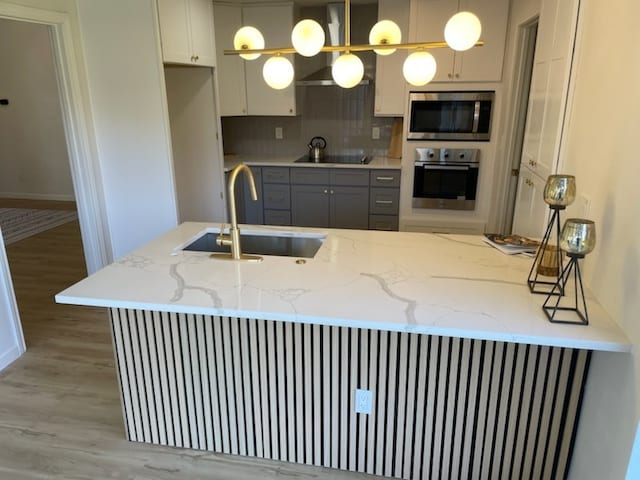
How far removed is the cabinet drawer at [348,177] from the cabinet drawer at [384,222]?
1.16 ft

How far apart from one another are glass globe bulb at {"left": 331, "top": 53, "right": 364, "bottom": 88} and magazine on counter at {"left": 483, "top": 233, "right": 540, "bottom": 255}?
3.42 ft

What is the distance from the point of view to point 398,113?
4.24m

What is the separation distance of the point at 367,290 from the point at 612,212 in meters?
0.86

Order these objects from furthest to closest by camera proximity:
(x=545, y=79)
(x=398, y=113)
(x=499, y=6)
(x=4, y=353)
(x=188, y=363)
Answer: (x=398, y=113)
(x=499, y=6)
(x=4, y=353)
(x=545, y=79)
(x=188, y=363)

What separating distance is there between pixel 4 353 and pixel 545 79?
3.49m

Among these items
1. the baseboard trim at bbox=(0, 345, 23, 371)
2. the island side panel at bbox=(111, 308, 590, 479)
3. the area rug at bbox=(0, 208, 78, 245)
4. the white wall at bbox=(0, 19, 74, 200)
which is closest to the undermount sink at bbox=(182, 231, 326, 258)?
the island side panel at bbox=(111, 308, 590, 479)

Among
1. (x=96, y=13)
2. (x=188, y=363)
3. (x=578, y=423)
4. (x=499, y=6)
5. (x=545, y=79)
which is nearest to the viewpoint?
(x=578, y=423)

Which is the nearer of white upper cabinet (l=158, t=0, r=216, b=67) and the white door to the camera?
the white door

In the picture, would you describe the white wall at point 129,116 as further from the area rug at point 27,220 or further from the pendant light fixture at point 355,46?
the area rug at point 27,220

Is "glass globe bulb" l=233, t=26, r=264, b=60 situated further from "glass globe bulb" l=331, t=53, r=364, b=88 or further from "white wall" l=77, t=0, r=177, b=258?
"white wall" l=77, t=0, r=177, b=258

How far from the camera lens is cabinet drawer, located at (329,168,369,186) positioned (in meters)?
4.31

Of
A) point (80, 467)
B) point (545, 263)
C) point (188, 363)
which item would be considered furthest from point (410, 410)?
Answer: point (80, 467)

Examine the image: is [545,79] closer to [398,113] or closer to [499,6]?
[499,6]

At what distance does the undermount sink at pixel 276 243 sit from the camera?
93.4 inches
